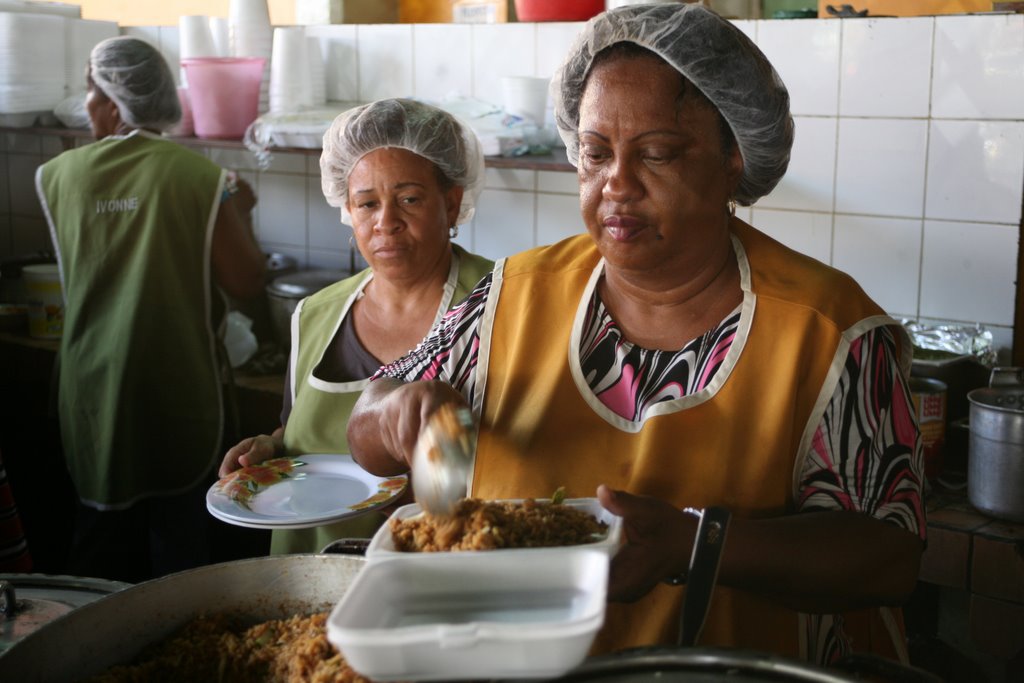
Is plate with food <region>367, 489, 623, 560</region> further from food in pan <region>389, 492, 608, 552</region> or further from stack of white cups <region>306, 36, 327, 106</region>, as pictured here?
stack of white cups <region>306, 36, 327, 106</region>

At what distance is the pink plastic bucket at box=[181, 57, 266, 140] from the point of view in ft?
13.4

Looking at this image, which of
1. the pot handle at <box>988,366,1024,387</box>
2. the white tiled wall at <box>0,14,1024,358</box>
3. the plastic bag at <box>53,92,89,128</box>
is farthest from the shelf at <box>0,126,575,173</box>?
→ the pot handle at <box>988,366,1024,387</box>

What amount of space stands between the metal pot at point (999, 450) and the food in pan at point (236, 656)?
5.73 feet

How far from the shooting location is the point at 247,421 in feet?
12.1

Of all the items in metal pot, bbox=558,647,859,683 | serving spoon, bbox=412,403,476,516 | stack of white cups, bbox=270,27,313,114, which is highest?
stack of white cups, bbox=270,27,313,114

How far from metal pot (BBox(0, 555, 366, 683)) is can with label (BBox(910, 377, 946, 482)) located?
1774 mm

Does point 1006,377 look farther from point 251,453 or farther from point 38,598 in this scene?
point 38,598

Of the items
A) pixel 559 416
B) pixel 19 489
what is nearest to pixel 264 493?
pixel 559 416

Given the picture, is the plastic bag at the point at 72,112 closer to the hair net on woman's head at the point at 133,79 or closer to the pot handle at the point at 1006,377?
the hair net on woman's head at the point at 133,79

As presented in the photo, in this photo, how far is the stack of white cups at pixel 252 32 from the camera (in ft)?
13.9

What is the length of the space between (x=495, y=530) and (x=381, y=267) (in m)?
1.48

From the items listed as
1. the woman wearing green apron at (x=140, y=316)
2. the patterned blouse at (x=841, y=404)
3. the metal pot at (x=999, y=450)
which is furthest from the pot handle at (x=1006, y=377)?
the woman wearing green apron at (x=140, y=316)

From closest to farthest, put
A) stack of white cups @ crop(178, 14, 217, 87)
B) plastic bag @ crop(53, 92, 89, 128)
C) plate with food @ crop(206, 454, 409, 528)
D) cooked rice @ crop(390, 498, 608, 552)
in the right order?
1. cooked rice @ crop(390, 498, 608, 552)
2. plate with food @ crop(206, 454, 409, 528)
3. stack of white cups @ crop(178, 14, 217, 87)
4. plastic bag @ crop(53, 92, 89, 128)

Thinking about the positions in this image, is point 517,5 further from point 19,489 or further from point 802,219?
point 19,489
